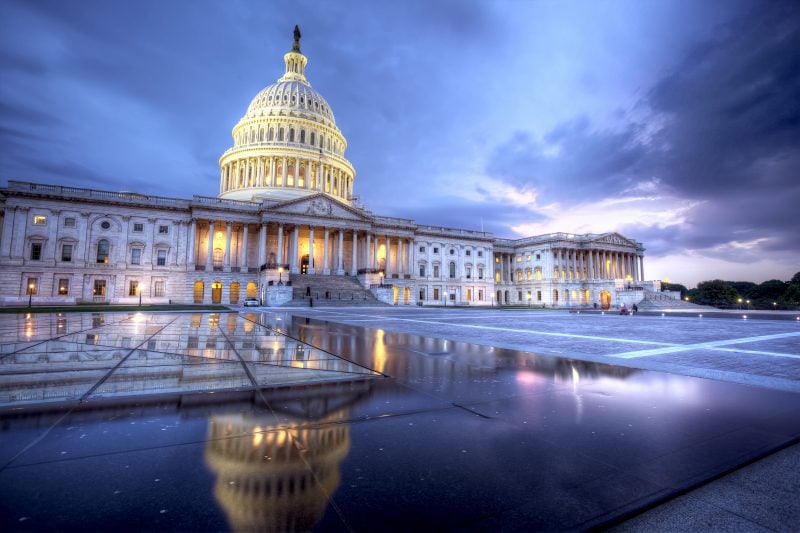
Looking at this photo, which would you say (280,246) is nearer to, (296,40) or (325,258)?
(325,258)

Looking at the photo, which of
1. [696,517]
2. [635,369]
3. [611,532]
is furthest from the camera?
[635,369]

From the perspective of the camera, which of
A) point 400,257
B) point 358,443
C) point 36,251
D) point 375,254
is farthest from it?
point 400,257

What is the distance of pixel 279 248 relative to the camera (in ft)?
218

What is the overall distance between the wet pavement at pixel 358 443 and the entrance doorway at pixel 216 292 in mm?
58289

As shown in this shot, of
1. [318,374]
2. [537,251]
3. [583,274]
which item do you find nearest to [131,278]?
[318,374]

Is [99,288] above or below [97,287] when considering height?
below

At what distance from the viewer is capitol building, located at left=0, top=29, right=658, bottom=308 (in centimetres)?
5391

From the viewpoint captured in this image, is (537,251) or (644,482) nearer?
(644,482)

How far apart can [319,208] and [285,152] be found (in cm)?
2282

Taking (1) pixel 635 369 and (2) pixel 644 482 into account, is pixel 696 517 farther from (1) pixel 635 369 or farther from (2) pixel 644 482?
(1) pixel 635 369

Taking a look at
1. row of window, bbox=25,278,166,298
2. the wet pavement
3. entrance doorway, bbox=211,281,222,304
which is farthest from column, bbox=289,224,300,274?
the wet pavement

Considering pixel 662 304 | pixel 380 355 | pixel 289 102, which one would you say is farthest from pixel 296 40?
pixel 380 355

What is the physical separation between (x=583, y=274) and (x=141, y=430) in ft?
325

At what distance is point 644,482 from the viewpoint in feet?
9.32
